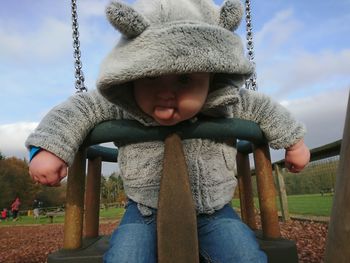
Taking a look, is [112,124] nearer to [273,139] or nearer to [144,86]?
[144,86]

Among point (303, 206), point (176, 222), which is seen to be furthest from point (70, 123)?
point (303, 206)

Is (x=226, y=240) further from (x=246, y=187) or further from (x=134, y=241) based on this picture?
(x=246, y=187)

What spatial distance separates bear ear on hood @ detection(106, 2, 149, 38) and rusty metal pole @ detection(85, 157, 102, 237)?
0.74 metres

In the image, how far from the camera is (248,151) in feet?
5.57

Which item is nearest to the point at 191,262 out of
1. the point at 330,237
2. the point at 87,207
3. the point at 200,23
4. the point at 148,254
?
the point at 148,254

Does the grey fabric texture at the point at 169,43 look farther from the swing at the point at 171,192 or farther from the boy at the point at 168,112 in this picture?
the swing at the point at 171,192

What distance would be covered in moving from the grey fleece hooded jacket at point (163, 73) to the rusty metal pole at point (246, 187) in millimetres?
373

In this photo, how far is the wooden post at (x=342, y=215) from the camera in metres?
0.69

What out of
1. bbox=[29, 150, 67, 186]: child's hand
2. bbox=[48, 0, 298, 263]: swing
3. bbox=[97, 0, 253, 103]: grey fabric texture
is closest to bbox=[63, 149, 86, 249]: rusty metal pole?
bbox=[48, 0, 298, 263]: swing

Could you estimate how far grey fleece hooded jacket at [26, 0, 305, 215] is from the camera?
1.10 metres

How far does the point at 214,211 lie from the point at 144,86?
0.48 metres

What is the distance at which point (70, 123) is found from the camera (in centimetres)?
124

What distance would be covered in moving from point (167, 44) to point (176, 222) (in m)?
0.50

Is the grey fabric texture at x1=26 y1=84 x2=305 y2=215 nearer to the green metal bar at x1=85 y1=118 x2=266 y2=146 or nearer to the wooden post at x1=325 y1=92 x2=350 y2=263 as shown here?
the green metal bar at x1=85 y1=118 x2=266 y2=146
